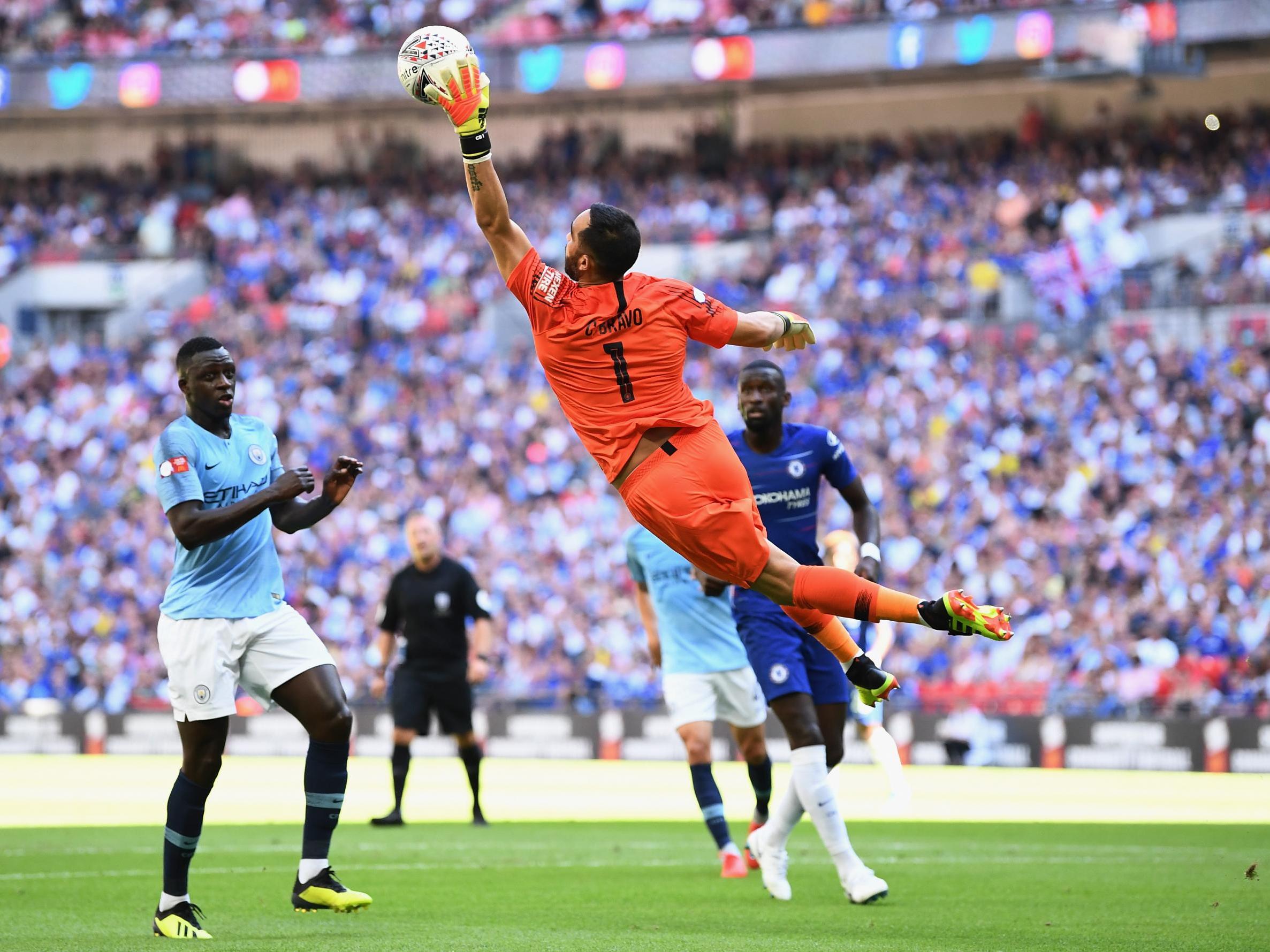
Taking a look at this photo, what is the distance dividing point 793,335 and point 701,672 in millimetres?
3852

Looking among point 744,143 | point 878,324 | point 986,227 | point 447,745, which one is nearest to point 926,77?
point 744,143

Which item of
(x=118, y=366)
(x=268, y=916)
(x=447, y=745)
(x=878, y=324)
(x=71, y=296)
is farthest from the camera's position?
(x=71, y=296)

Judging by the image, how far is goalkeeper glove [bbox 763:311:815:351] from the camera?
24.3 feet

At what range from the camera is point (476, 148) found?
23.4 ft

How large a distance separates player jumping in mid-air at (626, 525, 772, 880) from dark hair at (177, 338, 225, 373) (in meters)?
3.67

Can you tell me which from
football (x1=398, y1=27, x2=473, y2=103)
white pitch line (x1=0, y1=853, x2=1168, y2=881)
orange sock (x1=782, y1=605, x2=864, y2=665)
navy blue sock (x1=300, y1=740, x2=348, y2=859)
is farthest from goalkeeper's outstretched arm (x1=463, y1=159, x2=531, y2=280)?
white pitch line (x1=0, y1=853, x2=1168, y2=881)

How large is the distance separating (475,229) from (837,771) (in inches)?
1003

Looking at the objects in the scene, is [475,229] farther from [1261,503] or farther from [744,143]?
[1261,503]

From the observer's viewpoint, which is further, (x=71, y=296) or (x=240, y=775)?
(x=71, y=296)

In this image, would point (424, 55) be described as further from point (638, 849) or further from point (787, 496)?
point (638, 849)

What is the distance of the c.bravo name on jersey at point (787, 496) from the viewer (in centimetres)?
946

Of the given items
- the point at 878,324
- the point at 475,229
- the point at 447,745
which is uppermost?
the point at 475,229

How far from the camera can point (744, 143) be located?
38156 mm

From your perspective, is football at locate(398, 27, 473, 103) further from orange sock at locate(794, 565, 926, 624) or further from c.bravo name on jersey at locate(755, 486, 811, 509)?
c.bravo name on jersey at locate(755, 486, 811, 509)
